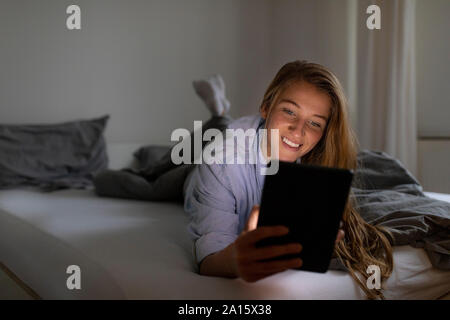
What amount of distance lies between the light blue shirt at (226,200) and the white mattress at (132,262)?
0.18ft

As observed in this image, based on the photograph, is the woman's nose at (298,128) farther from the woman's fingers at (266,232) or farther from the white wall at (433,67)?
the white wall at (433,67)

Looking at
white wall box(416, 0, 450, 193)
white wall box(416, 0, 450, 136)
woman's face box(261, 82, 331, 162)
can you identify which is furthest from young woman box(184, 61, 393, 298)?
white wall box(416, 0, 450, 136)

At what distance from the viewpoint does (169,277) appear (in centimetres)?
68

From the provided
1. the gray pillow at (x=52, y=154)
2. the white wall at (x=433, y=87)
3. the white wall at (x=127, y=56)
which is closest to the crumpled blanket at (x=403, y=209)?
the white wall at (x=433, y=87)

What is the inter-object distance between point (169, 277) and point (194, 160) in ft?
2.72

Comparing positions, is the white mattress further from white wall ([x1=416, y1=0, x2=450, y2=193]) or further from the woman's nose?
white wall ([x1=416, y1=0, x2=450, y2=193])

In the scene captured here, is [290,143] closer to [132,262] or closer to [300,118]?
[300,118]

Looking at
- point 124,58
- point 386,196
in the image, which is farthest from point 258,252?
point 124,58

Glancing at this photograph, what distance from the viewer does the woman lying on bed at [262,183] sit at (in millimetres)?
603

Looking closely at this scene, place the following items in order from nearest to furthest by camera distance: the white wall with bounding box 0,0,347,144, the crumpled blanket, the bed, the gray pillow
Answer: the bed → the crumpled blanket → the gray pillow → the white wall with bounding box 0,0,347,144

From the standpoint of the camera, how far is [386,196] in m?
1.06

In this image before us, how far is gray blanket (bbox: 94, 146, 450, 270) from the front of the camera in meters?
0.84

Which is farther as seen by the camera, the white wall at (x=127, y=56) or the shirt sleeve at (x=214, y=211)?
the white wall at (x=127, y=56)
